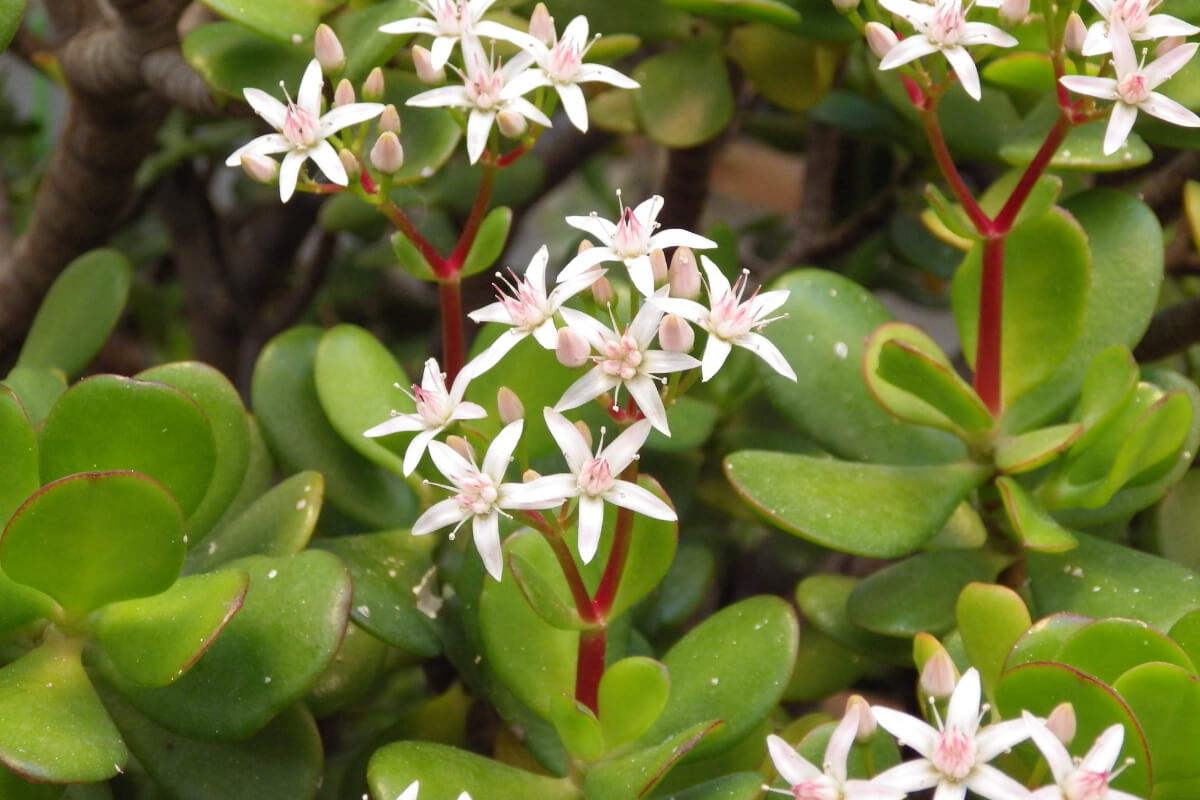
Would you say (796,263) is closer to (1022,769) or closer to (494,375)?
(494,375)

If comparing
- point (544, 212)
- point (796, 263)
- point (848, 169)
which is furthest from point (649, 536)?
point (544, 212)

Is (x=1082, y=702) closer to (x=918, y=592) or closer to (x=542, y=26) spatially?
(x=918, y=592)

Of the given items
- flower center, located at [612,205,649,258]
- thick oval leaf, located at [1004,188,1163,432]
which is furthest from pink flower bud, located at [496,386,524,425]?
thick oval leaf, located at [1004,188,1163,432]

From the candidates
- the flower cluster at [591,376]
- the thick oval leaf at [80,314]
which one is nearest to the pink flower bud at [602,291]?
the flower cluster at [591,376]

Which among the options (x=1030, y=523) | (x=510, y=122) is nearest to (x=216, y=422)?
(x=510, y=122)

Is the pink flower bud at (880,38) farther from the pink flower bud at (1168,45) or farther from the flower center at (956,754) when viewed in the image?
the flower center at (956,754)

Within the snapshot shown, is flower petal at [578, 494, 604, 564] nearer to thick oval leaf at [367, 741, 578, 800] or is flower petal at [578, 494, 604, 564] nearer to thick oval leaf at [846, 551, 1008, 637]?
thick oval leaf at [367, 741, 578, 800]
